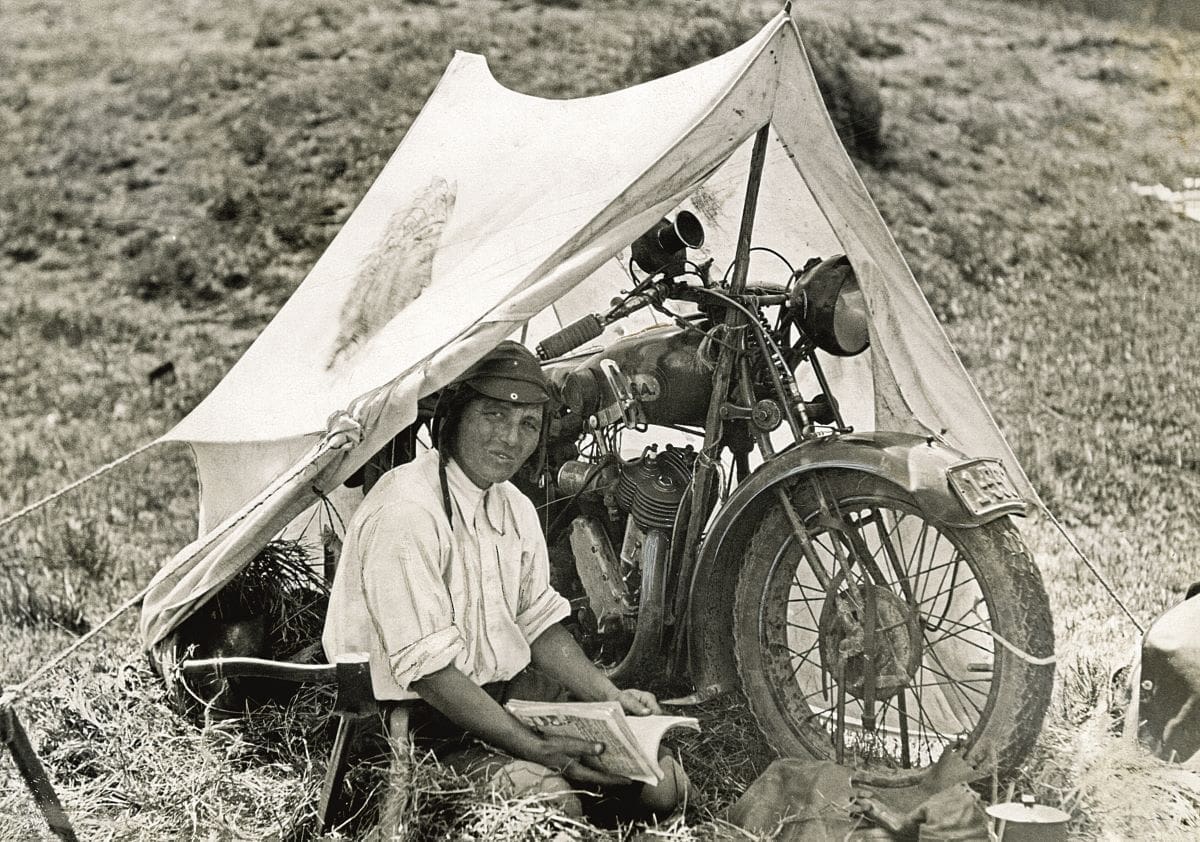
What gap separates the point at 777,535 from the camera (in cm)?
362

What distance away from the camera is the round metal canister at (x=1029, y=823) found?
3037 mm

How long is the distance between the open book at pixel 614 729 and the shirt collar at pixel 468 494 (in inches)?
21.3

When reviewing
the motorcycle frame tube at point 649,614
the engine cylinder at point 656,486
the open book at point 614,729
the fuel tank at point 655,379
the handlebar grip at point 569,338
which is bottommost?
the open book at point 614,729

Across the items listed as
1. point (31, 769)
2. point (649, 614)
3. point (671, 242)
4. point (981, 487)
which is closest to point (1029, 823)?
point (981, 487)

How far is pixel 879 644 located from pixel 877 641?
0.4 inches

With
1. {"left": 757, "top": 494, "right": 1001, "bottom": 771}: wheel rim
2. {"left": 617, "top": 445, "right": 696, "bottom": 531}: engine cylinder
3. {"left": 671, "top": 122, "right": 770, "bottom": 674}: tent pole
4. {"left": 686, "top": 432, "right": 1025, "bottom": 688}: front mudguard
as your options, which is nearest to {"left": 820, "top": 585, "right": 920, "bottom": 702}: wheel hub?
{"left": 757, "top": 494, "right": 1001, "bottom": 771}: wheel rim

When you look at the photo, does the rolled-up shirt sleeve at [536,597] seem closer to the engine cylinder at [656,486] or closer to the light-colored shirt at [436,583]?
the light-colored shirt at [436,583]

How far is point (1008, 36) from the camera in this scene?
12.6 m

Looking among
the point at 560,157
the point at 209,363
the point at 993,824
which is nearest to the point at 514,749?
the point at 993,824

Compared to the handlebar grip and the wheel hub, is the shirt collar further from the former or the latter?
the wheel hub

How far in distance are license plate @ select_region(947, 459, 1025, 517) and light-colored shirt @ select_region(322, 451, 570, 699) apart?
1.18 m

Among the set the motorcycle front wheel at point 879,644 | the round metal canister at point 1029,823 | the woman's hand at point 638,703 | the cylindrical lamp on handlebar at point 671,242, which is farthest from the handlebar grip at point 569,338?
the round metal canister at point 1029,823

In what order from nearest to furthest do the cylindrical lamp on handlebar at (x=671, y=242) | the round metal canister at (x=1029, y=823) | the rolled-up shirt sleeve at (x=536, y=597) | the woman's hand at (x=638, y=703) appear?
1. the round metal canister at (x=1029, y=823)
2. the woman's hand at (x=638, y=703)
3. the rolled-up shirt sleeve at (x=536, y=597)
4. the cylindrical lamp on handlebar at (x=671, y=242)

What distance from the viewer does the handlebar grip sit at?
3777 millimetres
